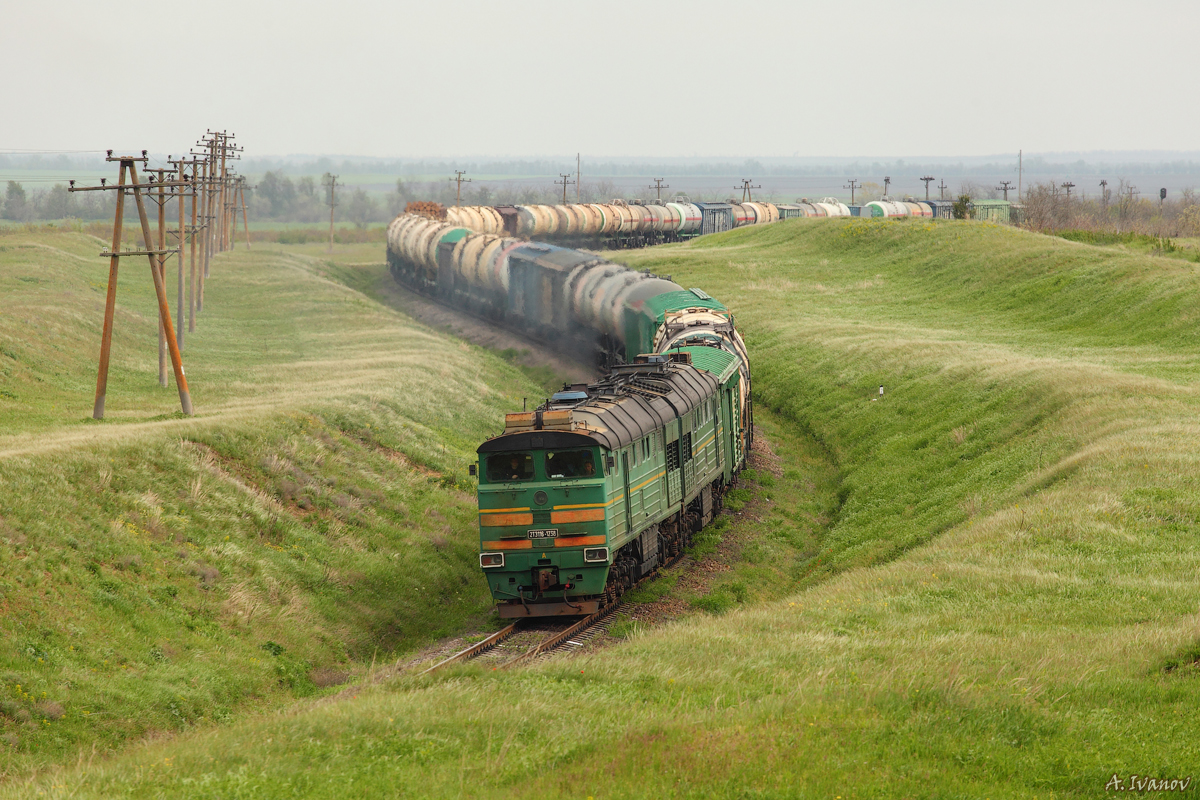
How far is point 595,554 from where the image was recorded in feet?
67.2

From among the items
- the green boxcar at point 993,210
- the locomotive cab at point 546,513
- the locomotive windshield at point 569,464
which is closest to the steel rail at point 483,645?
the locomotive cab at point 546,513

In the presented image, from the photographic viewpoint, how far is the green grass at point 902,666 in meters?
10.6

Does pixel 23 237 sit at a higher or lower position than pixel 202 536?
higher

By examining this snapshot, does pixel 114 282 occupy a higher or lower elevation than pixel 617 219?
lower

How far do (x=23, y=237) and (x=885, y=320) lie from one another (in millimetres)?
64363

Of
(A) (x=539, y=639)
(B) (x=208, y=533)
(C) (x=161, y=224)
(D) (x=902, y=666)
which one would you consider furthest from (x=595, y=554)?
(C) (x=161, y=224)

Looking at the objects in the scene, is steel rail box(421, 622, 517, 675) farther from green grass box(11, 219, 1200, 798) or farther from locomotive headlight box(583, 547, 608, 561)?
green grass box(11, 219, 1200, 798)

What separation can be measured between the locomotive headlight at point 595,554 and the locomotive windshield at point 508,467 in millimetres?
1818

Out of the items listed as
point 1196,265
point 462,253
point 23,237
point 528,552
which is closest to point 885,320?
point 1196,265

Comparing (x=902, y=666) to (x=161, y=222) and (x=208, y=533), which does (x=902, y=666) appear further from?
(x=161, y=222)

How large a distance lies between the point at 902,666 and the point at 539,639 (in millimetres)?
8269

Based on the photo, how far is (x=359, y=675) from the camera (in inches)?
751

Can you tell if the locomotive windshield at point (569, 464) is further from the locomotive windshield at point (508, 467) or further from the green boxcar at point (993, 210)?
the green boxcar at point (993, 210)

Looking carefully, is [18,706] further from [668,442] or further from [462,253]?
[462,253]
